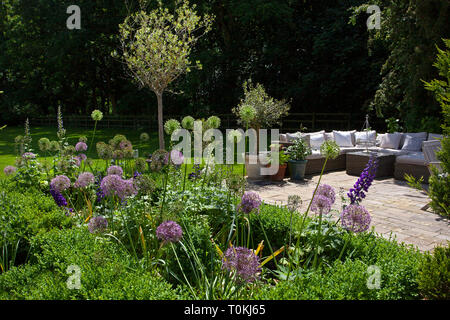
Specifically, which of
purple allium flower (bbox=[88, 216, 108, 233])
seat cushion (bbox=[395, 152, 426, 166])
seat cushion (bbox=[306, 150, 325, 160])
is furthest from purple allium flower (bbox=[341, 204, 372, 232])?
seat cushion (bbox=[306, 150, 325, 160])

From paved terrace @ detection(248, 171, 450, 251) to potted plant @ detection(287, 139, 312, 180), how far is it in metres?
0.22

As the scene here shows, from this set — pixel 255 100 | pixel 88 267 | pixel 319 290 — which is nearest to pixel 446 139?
pixel 319 290

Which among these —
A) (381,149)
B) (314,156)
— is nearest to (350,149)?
(381,149)

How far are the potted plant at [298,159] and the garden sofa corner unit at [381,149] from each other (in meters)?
0.35

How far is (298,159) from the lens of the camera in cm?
816

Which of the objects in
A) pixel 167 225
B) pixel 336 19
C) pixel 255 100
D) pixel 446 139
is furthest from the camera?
pixel 336 19

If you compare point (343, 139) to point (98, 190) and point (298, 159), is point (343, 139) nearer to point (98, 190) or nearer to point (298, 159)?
point (298, 159)

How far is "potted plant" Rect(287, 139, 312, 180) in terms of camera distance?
26.5 feet

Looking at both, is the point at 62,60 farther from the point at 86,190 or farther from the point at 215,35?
the point at 86,190

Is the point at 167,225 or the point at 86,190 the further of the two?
the point at 86,190

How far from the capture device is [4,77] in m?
28.4

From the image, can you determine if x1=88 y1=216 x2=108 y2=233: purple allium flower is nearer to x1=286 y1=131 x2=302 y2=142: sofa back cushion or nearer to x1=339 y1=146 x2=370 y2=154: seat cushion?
x1=286 y1=131 x2=302 y2=142: sofa back cushion
